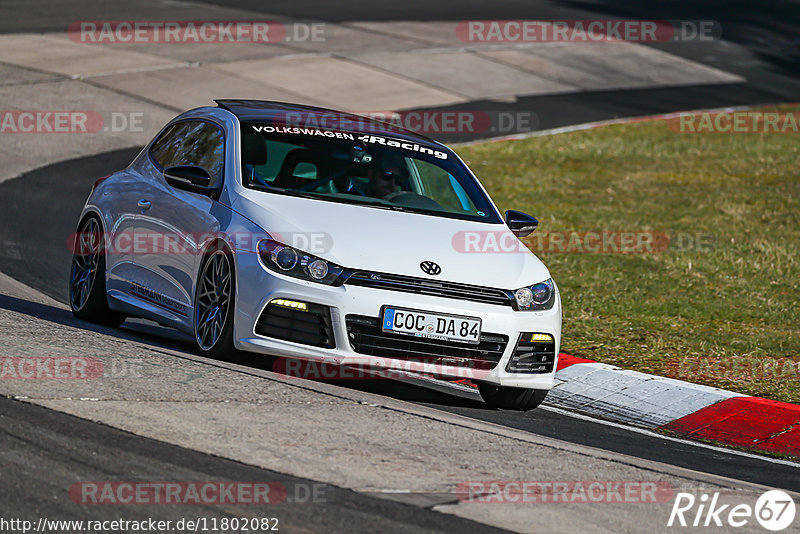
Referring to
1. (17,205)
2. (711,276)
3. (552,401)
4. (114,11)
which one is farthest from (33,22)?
(552,401)

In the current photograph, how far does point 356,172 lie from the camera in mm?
8516

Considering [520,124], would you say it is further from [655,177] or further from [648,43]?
[648,43]

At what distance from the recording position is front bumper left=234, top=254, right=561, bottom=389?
23.8 ft

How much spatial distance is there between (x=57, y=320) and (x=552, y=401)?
3.33m

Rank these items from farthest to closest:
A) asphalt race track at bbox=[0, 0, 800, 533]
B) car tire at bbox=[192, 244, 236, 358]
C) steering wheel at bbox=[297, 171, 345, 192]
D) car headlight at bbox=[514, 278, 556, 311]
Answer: steering wheel at bbox=[297, 171, 345, 192]
car headlight at bbox=[514, 278, 556, 311]
car tire at bbox=[192, 244, 236, 358]
asphalt race track at bbox=[0, 0, 800, 533]

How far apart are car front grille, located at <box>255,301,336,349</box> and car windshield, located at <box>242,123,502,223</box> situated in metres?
1.03

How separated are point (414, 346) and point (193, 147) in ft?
8.15

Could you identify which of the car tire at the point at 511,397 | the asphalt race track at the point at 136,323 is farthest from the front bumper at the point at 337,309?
the car tire at the point at 511,397

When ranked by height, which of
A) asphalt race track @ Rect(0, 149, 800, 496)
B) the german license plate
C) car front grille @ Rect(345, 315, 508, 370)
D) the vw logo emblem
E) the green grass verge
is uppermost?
the vw logo emblem

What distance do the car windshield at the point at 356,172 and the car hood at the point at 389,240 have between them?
9.3 inches

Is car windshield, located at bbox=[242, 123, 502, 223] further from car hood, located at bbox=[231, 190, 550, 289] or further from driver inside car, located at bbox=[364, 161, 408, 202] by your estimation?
car hood, located at bbox=[231, 190, 550, 289]

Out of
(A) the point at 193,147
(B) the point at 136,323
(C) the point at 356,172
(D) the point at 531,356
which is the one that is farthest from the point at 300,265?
(B) the point at 136,323

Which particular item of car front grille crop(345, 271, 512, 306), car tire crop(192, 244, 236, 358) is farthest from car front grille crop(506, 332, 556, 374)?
car tire crop(192, 244, 236, 358)

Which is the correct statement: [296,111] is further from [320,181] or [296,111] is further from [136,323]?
[136,323]
